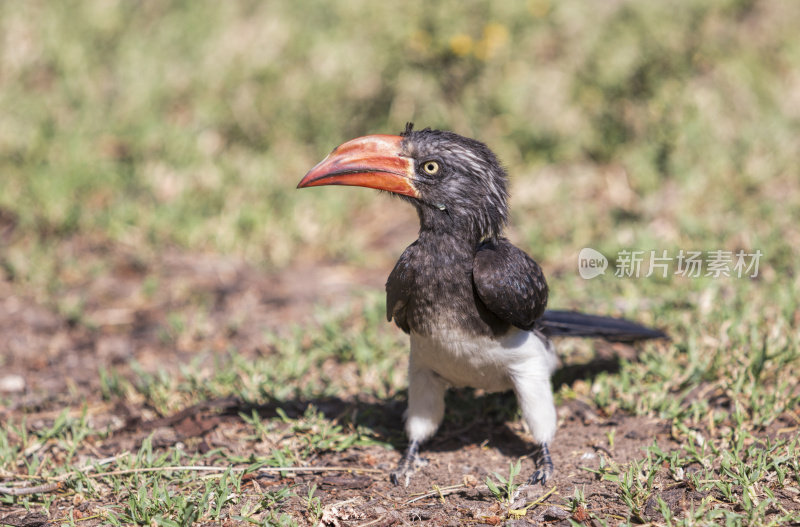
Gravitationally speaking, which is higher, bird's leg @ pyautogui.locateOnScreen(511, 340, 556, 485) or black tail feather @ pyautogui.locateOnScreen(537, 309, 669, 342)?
black tail feather @ pyautogui.locateOnScreen(537, 309, 669, 342)

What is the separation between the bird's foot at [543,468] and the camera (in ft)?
12.4

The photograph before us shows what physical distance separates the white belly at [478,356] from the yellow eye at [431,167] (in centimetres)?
76

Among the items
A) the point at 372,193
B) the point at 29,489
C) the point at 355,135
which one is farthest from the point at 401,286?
the point at 355,135

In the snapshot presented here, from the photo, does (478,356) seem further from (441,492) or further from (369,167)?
(369,167)

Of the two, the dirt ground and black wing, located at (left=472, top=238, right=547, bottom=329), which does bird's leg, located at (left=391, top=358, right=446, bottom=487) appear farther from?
black wing, located at (left=472, top=238, right=547, bottom=329)

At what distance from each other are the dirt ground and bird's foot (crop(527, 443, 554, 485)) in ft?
0.18

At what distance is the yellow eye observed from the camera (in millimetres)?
3777

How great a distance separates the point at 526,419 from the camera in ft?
13.1

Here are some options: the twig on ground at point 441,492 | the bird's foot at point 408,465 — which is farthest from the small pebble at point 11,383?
the twig on ground at point 441,492

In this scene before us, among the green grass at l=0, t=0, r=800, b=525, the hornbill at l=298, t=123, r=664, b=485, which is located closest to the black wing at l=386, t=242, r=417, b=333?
the hornbill at l=298, t=123, r=664, b=485

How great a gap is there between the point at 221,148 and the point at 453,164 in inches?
189

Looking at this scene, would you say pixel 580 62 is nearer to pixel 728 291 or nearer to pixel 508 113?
pixel 508 113

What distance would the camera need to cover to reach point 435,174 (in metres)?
3.78

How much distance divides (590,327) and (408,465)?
1294 millimetres
